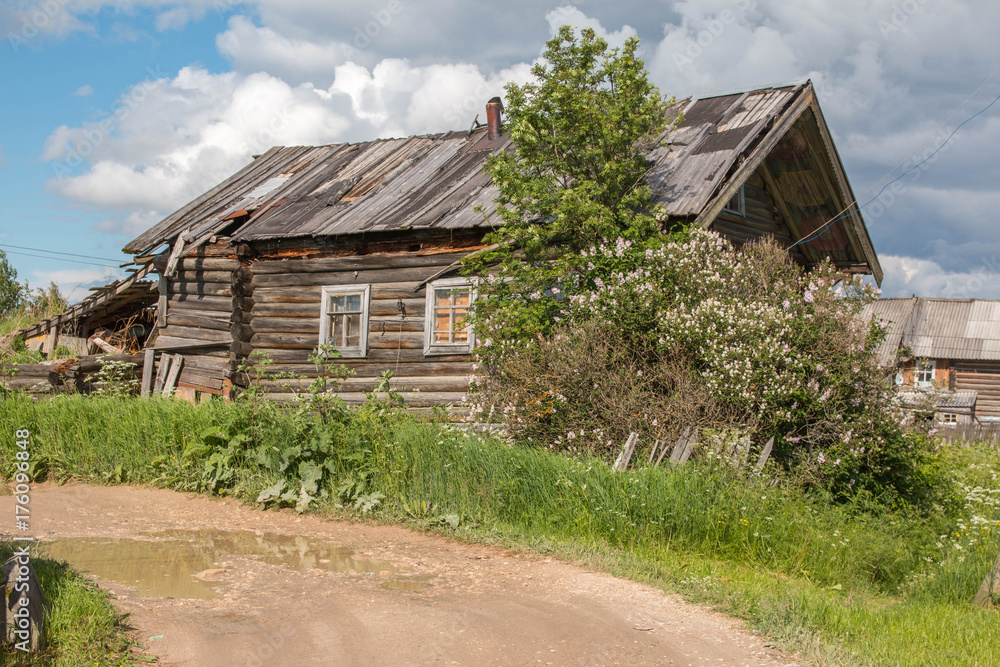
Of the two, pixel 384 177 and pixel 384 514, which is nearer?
pixel 384 514

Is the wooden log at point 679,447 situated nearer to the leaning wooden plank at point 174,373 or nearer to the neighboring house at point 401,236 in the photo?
the neighboring house at point 401,236

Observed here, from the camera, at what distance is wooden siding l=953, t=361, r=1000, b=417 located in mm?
31594

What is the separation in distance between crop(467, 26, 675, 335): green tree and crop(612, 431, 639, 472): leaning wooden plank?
2.81 meters

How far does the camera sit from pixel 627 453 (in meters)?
8.12

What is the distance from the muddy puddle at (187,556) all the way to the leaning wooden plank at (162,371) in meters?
9.45

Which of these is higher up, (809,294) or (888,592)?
(809,294)

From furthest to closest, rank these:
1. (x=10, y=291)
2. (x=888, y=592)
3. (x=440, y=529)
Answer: (x=10, y=291) → (x=440, y=529) → (x=888, y=592)

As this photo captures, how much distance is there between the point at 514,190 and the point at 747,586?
708cm

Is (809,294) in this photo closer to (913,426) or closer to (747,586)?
(913,426)

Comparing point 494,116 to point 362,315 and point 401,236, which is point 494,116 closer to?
point 401,236

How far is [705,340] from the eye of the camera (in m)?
8.51

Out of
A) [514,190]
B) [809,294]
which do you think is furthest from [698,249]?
[514,190]

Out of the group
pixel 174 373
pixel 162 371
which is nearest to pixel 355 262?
pixel 174 373

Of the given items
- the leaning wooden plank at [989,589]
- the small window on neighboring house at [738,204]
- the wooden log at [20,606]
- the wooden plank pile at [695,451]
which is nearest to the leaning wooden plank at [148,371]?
the wooden plank pile at [695,451]
